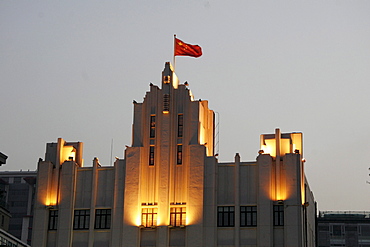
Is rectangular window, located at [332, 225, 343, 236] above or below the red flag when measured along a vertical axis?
below

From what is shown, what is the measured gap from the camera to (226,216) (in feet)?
221

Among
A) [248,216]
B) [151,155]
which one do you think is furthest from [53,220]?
[248,216]

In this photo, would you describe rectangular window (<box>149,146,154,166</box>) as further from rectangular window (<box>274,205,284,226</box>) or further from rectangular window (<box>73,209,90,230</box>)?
rectangular window (<box>274,205,284,226</box>)

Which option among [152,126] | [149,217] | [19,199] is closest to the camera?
[149,217]

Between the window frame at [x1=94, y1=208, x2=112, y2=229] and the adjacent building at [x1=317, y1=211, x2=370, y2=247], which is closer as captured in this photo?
the window frame at [x1=94, y1=208, x2=112, y2=229]

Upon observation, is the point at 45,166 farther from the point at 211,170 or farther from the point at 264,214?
the point at 264,214

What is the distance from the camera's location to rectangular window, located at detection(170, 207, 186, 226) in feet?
222

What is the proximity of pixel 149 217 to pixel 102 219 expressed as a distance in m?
4.84

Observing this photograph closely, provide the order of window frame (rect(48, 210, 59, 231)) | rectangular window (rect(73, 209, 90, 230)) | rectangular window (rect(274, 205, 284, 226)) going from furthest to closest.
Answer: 1. window frame (rect(48, 210, 59, 231))
2. rectangular window (rect(73, 209, 90, 230))
3. rectangular window (rect(274, 205, 284, 226))

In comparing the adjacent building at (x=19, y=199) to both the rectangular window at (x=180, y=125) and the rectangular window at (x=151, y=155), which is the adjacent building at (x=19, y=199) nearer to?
the rectangular window at (x=151, y=155)

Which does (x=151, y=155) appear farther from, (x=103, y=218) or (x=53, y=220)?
(x=53, y=220)

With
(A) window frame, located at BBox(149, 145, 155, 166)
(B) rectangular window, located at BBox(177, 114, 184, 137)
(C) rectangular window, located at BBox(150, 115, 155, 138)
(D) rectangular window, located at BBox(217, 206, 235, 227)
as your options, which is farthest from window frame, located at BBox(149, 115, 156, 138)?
(D) rectangular window, located at BBox(217, 206, 235, 227)

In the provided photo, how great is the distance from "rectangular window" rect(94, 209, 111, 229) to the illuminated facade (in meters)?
0.10

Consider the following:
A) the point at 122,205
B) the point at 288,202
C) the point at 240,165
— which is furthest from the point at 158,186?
the point at 288,202
